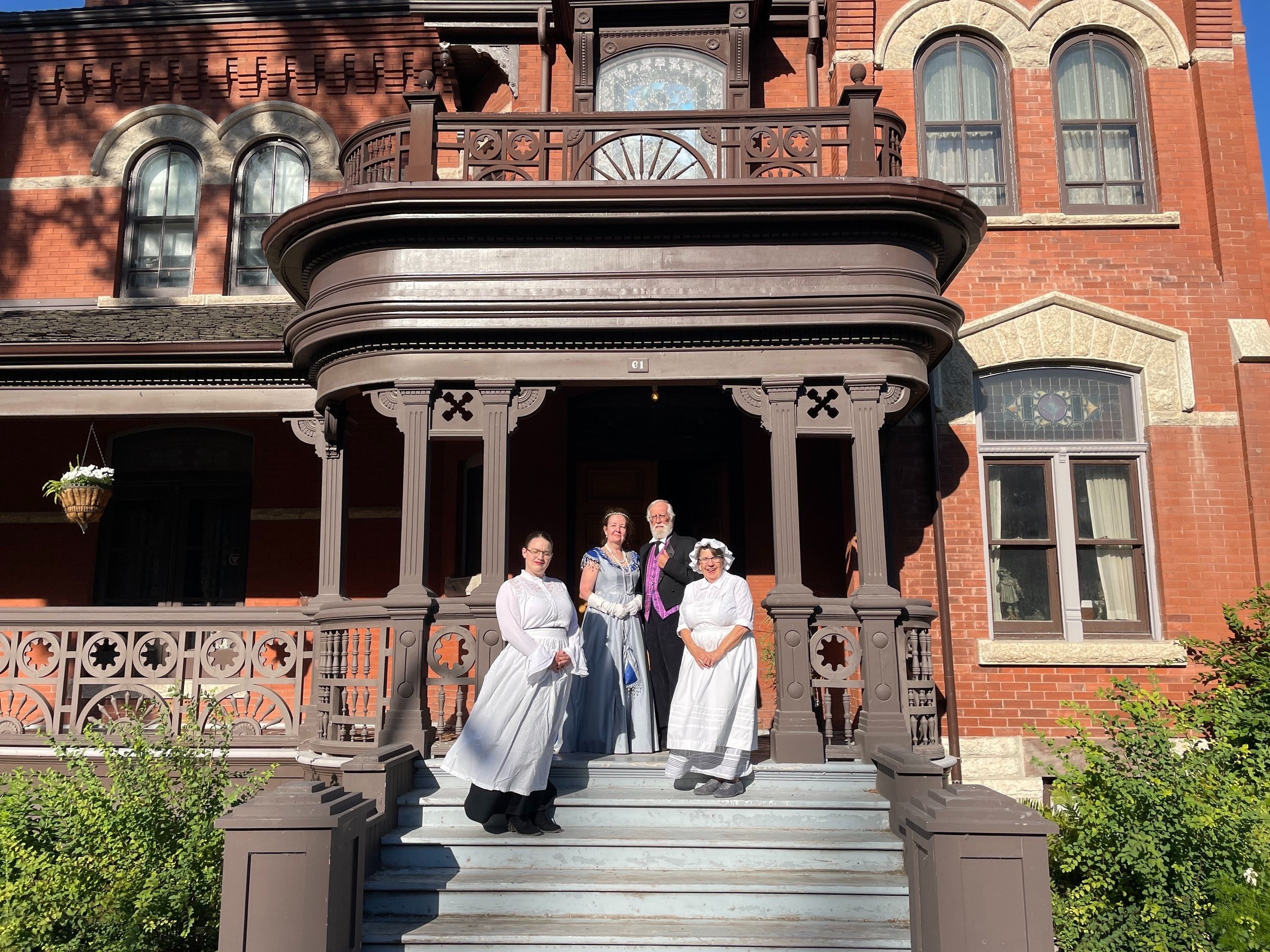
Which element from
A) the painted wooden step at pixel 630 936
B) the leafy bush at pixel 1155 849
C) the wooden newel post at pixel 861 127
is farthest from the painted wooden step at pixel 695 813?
the wooden newel post at pixel 861 127

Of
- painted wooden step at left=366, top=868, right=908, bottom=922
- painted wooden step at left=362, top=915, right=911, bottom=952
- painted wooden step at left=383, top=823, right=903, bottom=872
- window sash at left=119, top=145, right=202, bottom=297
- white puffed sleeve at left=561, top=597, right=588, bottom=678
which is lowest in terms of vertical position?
painted wooden step at left=362, top=915, right=911, bottom=952

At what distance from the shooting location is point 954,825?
5.39 m

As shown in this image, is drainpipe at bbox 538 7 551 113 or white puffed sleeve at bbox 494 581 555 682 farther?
drainpipe at bbox 538 7 551 113

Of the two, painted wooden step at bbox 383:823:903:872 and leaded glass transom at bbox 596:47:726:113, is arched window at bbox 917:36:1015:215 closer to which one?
leaded glass transom at bbox 596:47:726:113

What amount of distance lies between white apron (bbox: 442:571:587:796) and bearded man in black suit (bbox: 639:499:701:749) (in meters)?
1.46

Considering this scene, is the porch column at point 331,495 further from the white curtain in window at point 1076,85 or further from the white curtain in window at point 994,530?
the white curtain in window at point 1076,85

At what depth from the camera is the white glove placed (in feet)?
26.5

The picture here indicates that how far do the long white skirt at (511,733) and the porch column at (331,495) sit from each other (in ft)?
9.50

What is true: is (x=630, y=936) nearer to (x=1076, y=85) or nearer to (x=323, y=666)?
(x=323, y=666)

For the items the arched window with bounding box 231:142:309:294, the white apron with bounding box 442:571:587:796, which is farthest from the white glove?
the arched window with bounding box 231:142:309:294

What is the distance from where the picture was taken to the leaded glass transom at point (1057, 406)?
35.5 ft

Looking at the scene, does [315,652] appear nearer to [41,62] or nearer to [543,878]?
[543,878]

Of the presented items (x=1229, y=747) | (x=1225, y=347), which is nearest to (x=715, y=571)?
(x=1229, y=747)

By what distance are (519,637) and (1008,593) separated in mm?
6032
